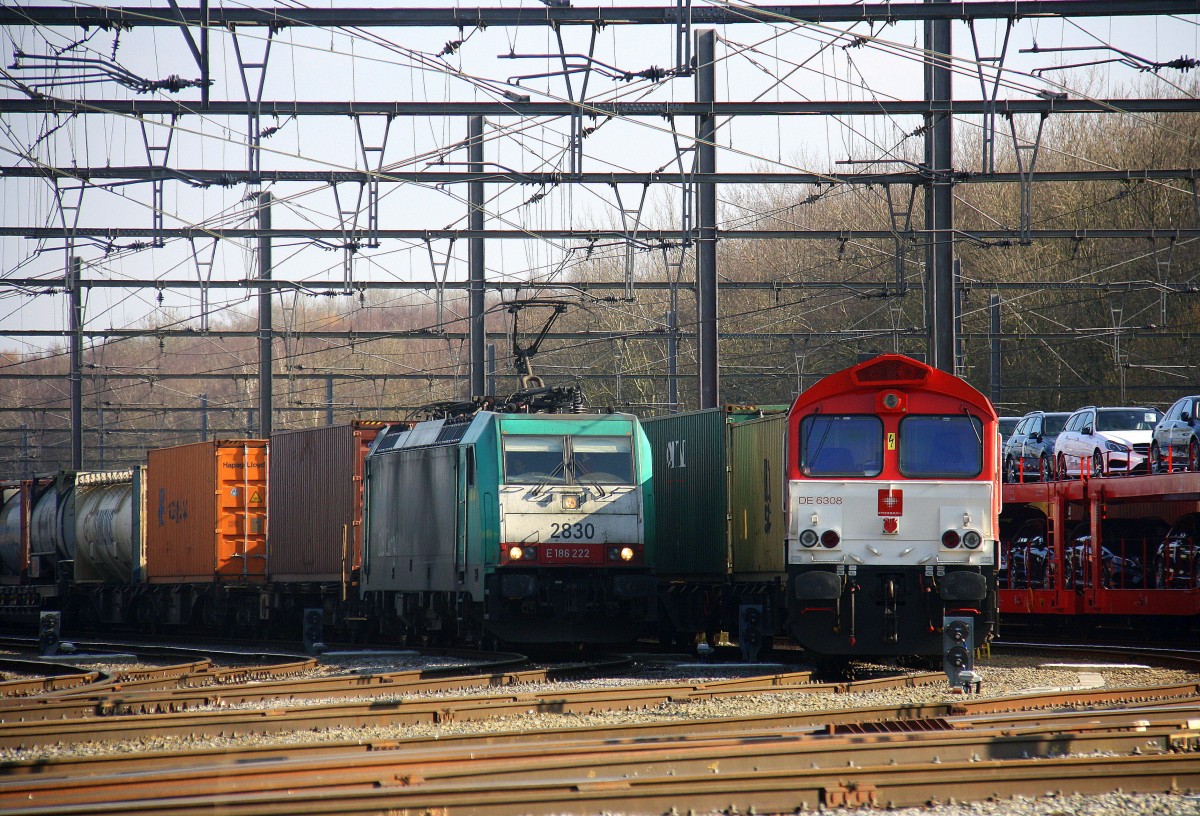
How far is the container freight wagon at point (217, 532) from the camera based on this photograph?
26.1 m

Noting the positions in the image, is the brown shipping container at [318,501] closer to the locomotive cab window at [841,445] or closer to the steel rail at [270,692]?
the steel rail at [270,692]

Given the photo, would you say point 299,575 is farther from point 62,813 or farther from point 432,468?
point 62,813

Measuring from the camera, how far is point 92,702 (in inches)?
502

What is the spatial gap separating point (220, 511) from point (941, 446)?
1543 cm

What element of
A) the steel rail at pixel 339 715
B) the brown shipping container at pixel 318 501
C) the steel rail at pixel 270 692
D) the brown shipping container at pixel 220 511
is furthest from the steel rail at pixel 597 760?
the brown shipping container at pixel 220 511

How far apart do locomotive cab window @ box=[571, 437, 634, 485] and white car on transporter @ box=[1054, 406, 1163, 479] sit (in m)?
9.42

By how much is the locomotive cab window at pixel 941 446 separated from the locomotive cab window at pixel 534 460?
4531mm

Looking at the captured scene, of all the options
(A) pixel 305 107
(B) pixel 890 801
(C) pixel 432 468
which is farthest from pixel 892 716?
(A) pixel 305 107

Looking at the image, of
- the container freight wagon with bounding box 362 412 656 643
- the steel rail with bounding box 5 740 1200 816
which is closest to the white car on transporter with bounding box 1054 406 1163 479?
the container freight wagon with bounding box 362 412 656 643

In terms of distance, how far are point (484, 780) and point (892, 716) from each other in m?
4.17

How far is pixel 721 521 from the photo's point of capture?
18625 millimetres

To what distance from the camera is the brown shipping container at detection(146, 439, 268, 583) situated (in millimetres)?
26078

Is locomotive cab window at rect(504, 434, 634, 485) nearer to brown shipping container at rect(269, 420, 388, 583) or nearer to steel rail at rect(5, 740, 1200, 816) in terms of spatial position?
brown shipping container at rect(269, 420, 388, 583)

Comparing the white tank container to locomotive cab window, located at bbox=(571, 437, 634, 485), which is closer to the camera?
locomotive cab window, located at bbox=(571, 437, 634, 485)
